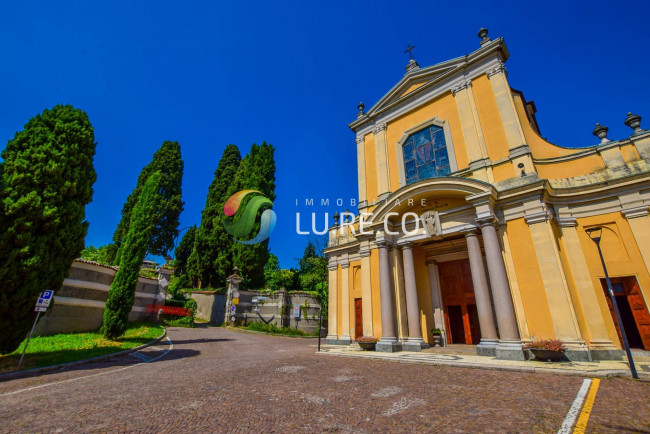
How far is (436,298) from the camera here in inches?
554

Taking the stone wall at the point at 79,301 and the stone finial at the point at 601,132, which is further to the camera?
the stone wall at the point at 79,301

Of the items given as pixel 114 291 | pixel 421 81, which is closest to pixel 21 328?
pixel 114 291

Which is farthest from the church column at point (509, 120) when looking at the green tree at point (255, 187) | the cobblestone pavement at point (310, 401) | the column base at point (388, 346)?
the green tree at point (255, 187)

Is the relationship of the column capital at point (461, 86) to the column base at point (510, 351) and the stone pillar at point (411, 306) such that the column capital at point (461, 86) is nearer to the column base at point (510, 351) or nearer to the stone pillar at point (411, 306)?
the stone pillar at point (411, 306)

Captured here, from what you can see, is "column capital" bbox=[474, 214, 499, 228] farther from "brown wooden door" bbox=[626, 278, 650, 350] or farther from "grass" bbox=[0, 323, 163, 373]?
"grass" bbox=[0, 323, 163, 373]

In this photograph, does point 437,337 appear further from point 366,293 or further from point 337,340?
point 337,340

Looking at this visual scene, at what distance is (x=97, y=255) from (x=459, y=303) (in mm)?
40941

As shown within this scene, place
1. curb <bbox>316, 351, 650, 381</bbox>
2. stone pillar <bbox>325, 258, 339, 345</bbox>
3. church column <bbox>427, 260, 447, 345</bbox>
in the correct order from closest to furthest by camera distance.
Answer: curb <bbox>316, 351, 650, 381</bbox> < church column <bbox>427, 260, 447, 345</bbox> < stone pillar <bbox>325, 258, 339, 345</bbox>

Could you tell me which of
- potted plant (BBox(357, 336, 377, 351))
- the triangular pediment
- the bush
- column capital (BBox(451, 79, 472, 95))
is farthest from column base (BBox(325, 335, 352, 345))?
column capital (BBox(451, 79, 472, 95))

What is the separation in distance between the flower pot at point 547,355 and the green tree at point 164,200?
1432 inches

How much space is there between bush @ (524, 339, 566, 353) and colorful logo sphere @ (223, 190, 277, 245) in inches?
953

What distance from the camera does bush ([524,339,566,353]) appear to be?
8383 millimetres

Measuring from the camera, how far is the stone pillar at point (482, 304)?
9.87 m

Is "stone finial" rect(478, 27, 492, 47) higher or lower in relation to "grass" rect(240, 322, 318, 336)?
higher
